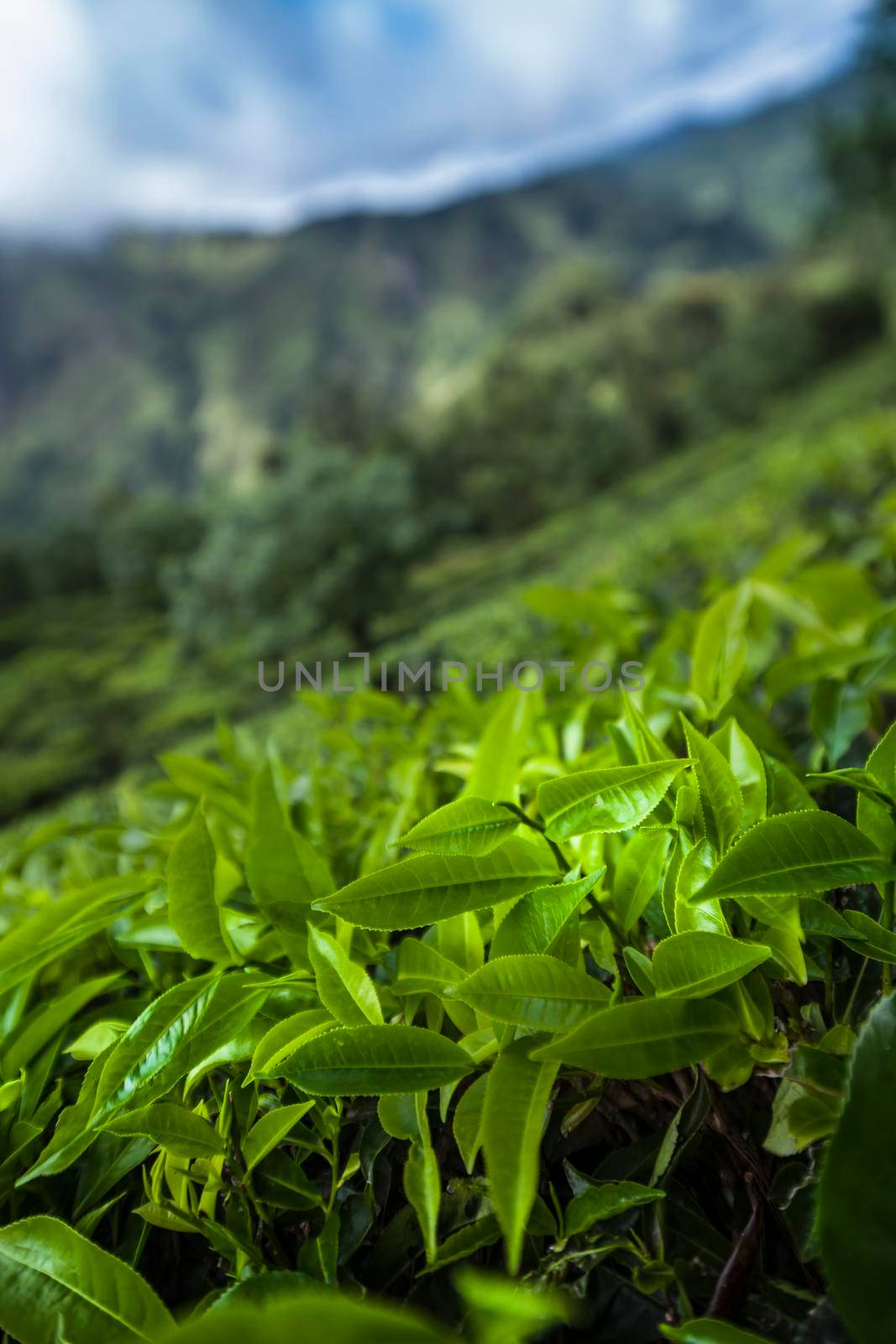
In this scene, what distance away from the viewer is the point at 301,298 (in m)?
46.8

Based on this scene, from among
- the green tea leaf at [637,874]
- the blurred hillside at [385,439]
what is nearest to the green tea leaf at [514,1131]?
the green tea leaf at [637,874]

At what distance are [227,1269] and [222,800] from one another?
1.33 feet

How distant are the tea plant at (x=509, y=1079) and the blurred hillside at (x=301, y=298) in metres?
29.3

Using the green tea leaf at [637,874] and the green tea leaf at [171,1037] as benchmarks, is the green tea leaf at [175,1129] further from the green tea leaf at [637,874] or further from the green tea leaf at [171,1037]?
the green tea leaf at [637,874]

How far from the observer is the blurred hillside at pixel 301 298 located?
34.8 m

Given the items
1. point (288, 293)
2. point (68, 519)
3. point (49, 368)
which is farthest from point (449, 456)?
point (288, 293)

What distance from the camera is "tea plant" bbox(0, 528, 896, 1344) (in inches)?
13.3

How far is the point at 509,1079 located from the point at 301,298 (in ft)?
172

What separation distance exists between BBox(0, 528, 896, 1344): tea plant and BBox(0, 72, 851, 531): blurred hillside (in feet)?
96.2

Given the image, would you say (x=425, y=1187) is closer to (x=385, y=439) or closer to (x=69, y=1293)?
(x=69, y=1293)

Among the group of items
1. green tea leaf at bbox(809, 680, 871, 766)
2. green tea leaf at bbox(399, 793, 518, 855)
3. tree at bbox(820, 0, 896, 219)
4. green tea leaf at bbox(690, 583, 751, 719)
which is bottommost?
green tea leaf at bbox(809, 680, 871, 766)

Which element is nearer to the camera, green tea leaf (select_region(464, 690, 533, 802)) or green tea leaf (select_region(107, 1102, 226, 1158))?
green tea leaf (select_region(107, 1102, 226, 1158))

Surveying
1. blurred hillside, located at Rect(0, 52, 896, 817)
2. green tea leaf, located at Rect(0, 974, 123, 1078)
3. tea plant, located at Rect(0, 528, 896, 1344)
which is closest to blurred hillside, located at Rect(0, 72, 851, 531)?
blurred hillside, located at Rect(0, 52, 896, 817)

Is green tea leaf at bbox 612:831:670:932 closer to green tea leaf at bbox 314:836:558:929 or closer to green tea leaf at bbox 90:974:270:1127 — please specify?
green tea leaf at bbox 314:836:558:929
